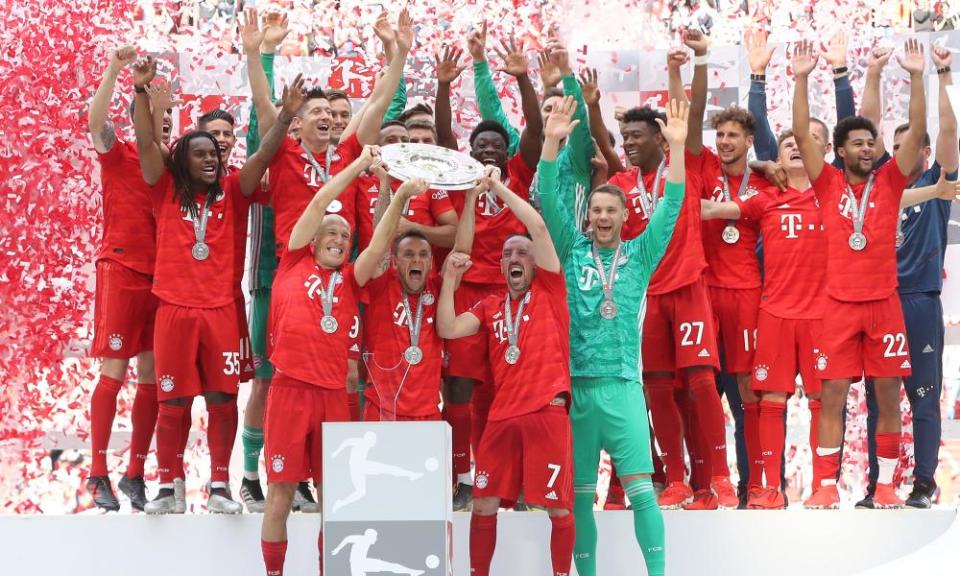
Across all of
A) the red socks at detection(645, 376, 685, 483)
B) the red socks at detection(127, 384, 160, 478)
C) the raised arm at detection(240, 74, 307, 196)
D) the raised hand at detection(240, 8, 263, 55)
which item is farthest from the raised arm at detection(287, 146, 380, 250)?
the red socks at detection(645, 376, 685, 483)

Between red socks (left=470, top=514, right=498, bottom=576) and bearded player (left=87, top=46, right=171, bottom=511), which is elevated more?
bearded player (left=87, top=46, right=171, bottom=511)

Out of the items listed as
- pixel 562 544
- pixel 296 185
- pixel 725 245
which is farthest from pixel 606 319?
pixel 296 185

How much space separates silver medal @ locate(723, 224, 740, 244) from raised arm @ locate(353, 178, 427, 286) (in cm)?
191

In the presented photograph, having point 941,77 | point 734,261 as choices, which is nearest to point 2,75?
point 734,261

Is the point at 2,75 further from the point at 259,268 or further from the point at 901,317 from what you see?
the point at 901,317

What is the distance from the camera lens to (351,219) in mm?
6883

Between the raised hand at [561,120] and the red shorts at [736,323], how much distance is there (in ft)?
4.65

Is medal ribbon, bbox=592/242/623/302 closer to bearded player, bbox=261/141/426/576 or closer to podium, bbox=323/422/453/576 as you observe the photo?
bearded player, bbox=261/141/426/576

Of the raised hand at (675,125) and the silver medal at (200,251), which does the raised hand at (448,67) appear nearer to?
the raised hand at (675,125)

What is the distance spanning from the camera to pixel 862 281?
6695mm

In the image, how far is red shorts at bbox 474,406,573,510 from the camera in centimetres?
604

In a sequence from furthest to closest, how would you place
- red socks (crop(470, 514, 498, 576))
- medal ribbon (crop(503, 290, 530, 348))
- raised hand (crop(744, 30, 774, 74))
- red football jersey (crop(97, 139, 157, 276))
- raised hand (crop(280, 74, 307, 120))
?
1. raised hand (crop(744, 30, 774, 74))
2. red football jersey (crop(97, 139, 157, 276))
3. raised hand (crop(280, 74, 307, 120))
4. medal ribbon (crop(503, 290, 530, 348))
5. red socks (crop(470, 514, 498, 576))

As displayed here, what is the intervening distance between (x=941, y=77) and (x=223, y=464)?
4.10 meters

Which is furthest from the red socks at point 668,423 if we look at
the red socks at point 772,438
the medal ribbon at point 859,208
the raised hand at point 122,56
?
the raised hand at point 122,56
